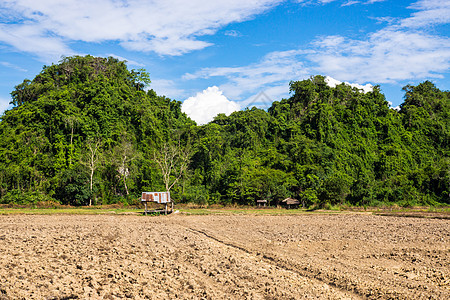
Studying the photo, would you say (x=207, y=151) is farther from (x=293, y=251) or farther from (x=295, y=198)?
(x=293, y=251)

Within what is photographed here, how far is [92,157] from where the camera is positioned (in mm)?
52969

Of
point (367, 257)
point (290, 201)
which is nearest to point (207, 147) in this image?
point (290, 201)

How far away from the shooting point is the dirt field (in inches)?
381

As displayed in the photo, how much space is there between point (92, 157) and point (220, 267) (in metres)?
44.6

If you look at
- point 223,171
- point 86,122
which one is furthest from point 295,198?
point 86,122

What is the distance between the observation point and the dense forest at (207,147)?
55.0 m

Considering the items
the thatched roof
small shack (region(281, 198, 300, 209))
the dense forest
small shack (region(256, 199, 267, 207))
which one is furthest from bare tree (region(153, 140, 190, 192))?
small shack (region(281, 198, 300, 209))

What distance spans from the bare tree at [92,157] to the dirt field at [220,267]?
34.1 metres

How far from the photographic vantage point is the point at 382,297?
941cm

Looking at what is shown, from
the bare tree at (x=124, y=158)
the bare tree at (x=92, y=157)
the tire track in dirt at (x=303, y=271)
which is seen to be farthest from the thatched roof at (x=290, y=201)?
the tire track in dirt at (x=303, y=271)

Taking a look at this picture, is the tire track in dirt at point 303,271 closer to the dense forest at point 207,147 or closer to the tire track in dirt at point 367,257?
the tire track in dirt at point 367,257

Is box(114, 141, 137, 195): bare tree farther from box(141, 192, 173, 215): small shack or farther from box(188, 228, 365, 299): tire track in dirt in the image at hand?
box(188, 228, 365, 299): tire track in dirt

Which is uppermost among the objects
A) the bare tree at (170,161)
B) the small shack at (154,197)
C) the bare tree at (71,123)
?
the bare tree at (71,123)

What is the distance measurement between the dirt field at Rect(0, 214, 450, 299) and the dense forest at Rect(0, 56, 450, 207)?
115ft
